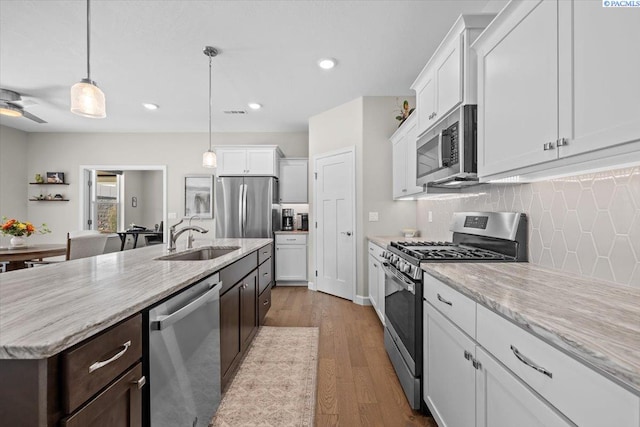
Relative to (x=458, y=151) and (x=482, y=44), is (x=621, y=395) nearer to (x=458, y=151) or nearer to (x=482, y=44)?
(x=458, y=151)

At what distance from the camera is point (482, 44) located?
1577 millimetres

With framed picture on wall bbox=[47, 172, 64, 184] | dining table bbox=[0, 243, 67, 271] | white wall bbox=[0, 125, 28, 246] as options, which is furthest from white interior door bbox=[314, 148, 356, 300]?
white wall bbox=[0, 125, 28, 246]

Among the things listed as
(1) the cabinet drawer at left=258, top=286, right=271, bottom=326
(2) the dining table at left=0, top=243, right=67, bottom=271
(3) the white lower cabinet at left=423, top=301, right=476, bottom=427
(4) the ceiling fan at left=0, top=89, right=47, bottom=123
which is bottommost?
(1) the cabinet drawer at left=258, top=286, right=271, bottom=326

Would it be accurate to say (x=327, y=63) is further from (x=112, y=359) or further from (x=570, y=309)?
(x=112, y=359)

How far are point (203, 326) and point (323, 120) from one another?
3.71 m

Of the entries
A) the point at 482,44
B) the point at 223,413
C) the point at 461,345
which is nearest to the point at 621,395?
the point at 461,345

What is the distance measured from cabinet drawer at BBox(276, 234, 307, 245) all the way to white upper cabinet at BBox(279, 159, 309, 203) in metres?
0.68

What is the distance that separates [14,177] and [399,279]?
7.16 m

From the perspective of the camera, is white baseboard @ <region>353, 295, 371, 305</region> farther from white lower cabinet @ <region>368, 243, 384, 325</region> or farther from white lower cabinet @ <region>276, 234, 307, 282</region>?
white lower cabinet @ <region>276, 234, 307, 282</region>

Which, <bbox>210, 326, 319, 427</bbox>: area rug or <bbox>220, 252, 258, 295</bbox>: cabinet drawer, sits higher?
<bbox>220, 252, 258, 295</bbox>: cabinet drawer

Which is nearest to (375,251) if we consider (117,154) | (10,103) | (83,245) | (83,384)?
(83,384)

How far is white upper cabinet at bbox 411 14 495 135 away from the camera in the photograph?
1682mm

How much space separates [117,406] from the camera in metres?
0.85

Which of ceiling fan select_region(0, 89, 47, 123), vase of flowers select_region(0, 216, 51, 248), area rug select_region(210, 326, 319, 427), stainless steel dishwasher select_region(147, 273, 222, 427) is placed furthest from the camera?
ceiling fan select_region(0, 89, 47, 123)
